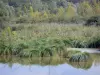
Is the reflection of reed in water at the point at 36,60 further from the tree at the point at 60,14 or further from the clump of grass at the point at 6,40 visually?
the tree at the point at 60,14

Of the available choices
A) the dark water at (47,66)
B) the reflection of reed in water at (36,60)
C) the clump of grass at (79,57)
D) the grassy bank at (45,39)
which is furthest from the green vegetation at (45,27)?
the clump of grass at (79,57)

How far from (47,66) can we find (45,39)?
2.04m

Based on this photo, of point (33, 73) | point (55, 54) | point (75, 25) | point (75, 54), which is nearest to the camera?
point (33, 73)

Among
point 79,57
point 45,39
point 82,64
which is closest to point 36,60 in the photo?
point 79,57

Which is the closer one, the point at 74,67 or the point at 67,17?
the point at 74,67

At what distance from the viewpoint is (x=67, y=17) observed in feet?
35.1

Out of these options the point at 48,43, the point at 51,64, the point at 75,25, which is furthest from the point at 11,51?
the point at 75,25

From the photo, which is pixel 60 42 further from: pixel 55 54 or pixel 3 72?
pixel 3 72

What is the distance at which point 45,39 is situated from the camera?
8.38 metres

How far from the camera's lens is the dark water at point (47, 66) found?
5863 millimetres

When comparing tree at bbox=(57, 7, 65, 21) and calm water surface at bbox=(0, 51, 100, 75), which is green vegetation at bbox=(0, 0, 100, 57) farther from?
calm water surface at bbox=(0, 51, 100, 75)

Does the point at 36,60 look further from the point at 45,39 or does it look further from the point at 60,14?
the point at 60,14

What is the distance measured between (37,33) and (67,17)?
63.1 inches

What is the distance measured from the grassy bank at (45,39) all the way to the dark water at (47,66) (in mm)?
311
